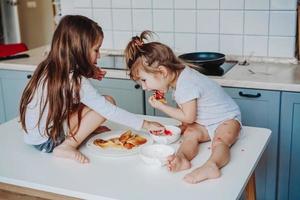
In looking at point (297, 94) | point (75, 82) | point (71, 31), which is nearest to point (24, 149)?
point (75, 82)

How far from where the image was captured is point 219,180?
4.51 feet

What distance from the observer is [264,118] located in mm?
2365

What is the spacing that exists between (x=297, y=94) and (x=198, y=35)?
0.80m

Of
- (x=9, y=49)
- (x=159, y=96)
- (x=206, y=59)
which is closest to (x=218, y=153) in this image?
(x=159, y=96)

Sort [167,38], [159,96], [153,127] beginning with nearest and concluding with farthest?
[153,127] → [159,96] → [167,38]

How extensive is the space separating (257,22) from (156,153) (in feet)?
4.51

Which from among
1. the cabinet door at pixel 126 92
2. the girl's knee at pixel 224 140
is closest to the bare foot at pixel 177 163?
the girl's knee at pixel 224 140

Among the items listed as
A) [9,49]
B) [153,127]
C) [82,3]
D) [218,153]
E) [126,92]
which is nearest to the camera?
[218,153]

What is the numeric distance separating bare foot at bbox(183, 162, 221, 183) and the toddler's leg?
6 centimetres

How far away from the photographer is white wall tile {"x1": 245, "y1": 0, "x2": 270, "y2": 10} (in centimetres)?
260

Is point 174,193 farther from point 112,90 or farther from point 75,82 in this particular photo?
point 112,90

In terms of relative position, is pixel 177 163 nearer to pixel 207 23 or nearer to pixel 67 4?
pixel 207 23

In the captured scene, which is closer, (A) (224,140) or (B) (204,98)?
(A) (224,140)

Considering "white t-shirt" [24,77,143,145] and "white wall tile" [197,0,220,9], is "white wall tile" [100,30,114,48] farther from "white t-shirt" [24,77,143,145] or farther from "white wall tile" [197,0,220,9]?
"white t-shirt" [24,77,143,145]
